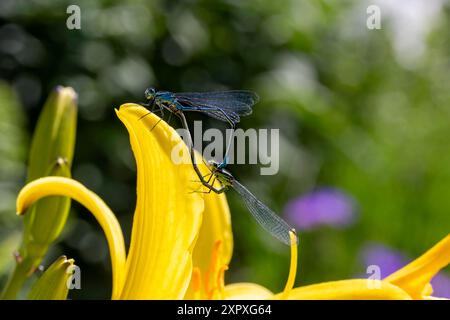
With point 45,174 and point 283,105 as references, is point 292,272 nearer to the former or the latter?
point 45,174

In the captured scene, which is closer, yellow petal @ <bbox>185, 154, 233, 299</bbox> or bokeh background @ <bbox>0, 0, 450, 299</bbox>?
yellow petal @ <bbox>185, 154, 233, 299</bbox>

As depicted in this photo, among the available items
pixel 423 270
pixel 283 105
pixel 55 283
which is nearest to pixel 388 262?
pixel 283 105

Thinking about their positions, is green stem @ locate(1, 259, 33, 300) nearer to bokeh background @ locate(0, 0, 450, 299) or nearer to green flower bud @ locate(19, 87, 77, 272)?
green flower bud @ locate(19, 87, 77, 272)

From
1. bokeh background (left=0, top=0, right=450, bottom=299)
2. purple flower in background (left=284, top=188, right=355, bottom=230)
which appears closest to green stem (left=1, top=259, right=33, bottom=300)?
bokeh background (left=0, top=0, right=450, bottom=299)

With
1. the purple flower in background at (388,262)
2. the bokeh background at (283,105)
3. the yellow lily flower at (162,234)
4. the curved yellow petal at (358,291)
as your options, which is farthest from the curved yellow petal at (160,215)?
the purple flower in background at (388,262)

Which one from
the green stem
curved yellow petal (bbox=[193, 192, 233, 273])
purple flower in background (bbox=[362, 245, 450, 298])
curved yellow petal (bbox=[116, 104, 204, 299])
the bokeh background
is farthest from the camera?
purple flower in background (bbox=[362, 245, 450, 298])
